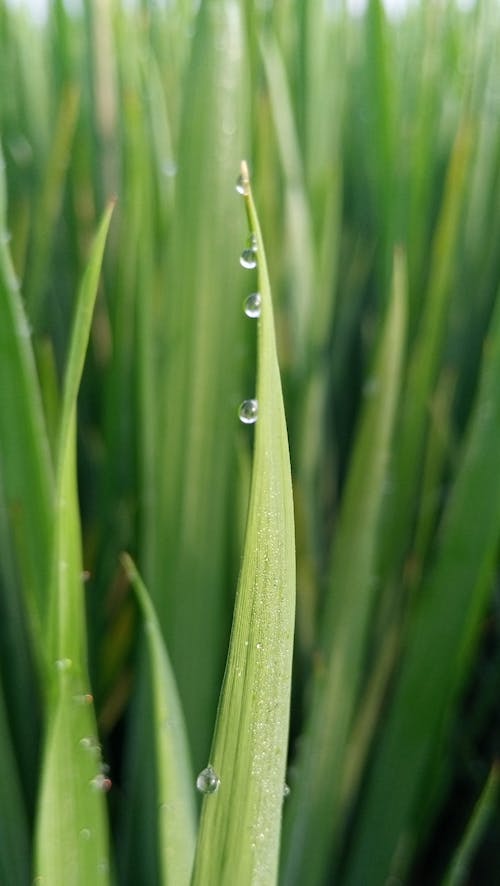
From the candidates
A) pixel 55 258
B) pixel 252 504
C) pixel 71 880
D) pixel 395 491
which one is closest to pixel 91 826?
pixel 71 880

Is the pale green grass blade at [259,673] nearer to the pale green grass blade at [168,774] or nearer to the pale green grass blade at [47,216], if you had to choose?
the pale green grass blade at [168,774]

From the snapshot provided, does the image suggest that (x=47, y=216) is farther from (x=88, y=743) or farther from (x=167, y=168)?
(x=88, y=743)

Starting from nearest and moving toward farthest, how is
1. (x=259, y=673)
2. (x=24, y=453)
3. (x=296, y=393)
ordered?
(x=259, y=673)
(x=24, y=453)
(x=296, y=393)

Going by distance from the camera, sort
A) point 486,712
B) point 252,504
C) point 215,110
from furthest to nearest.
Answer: point 486,712 < point 215,110 < point 252,504

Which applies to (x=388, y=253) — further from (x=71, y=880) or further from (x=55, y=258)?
(x=71, y=880)

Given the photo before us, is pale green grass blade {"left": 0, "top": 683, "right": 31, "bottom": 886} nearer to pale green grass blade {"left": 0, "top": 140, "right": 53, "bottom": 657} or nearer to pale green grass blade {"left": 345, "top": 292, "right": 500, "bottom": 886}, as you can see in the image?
pale green grass blade {"left": 0, "top": 140, "right": 53, "bottom": 657}

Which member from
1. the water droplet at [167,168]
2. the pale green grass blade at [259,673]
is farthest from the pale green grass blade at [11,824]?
the water droplet at [167,168]

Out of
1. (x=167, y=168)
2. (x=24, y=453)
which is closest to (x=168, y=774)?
(x=24, y=453)

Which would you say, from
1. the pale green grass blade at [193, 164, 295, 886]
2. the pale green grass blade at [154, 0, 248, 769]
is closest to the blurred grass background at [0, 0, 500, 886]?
the pale green grass blade at [154, 0, 248, 769]
